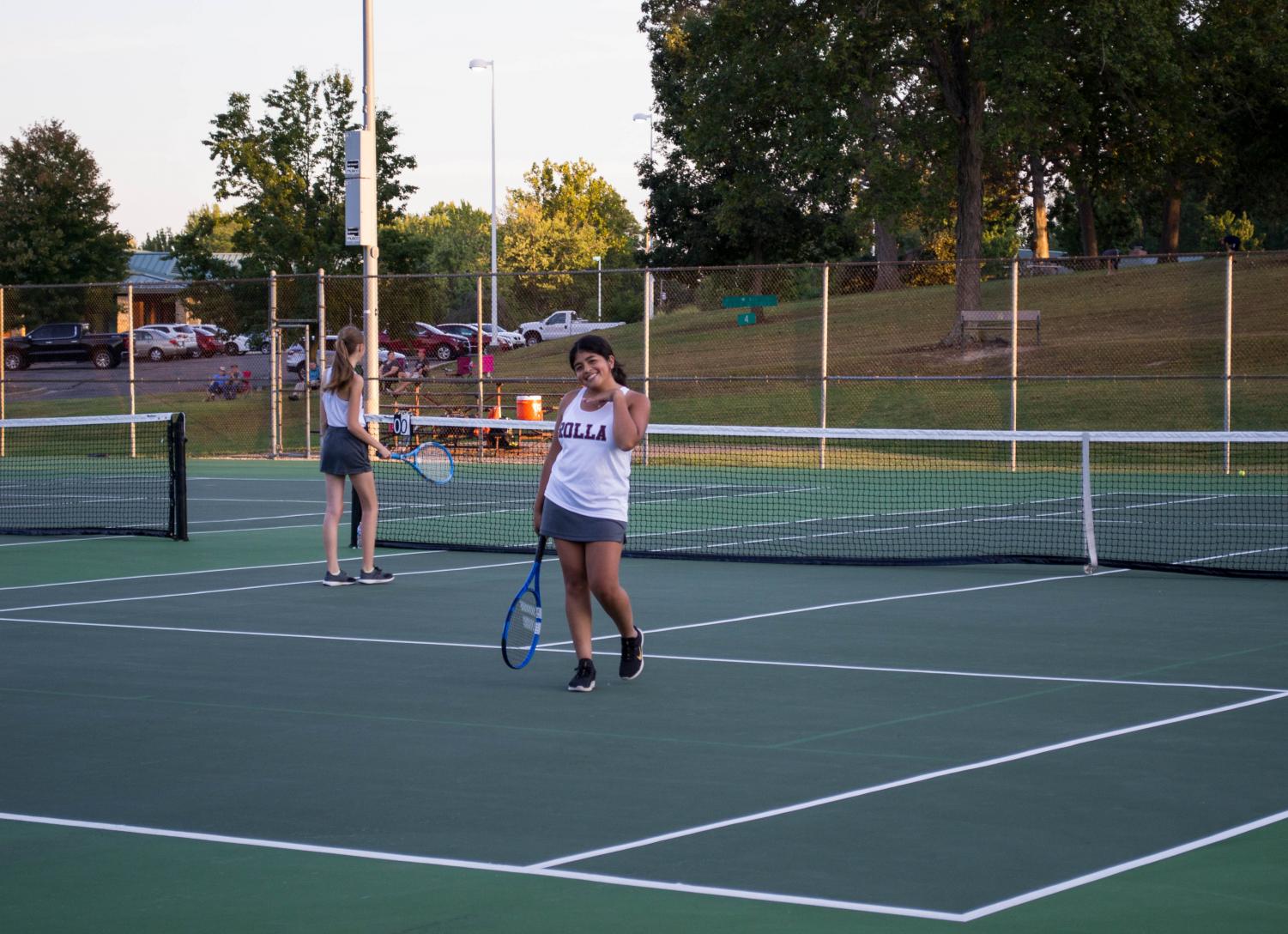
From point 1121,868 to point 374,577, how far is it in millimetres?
8056

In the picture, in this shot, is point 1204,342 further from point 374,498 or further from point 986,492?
point 374,498

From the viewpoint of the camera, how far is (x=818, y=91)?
34.7 m

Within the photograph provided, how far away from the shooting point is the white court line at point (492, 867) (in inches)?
190

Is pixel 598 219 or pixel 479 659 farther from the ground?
pixel 598 219

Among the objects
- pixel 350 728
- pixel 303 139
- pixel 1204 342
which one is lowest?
pixel 350 728

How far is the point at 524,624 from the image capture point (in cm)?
830

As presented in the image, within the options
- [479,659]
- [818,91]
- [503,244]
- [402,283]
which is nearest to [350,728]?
[479,659]

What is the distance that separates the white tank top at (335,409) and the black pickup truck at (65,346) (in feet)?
72.2

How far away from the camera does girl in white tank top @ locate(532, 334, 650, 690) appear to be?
26.7ft

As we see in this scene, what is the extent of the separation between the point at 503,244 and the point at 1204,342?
147 ft

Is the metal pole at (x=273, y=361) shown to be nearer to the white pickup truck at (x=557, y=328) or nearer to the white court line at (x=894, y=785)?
the white pickup truck at (x=557, y=328)

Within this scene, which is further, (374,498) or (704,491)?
(704,491)

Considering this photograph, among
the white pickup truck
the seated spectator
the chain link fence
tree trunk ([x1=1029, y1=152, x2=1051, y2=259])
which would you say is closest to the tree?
the chain link fence

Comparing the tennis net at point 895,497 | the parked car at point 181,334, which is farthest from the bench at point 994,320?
the parked car at point 181,334
